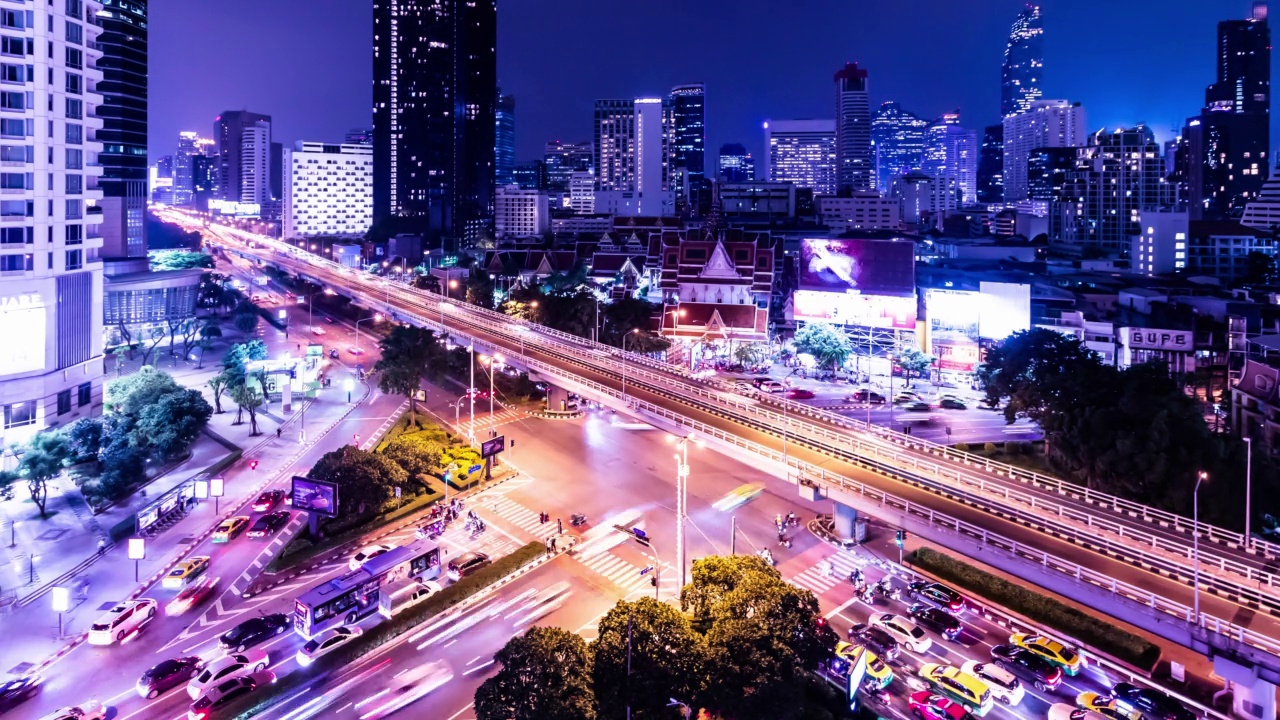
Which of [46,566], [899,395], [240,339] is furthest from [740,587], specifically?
[240,339]

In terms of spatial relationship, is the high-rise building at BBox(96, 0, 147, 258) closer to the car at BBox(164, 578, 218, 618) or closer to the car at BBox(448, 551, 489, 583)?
the car at BBox(164, 578, 218, 618)

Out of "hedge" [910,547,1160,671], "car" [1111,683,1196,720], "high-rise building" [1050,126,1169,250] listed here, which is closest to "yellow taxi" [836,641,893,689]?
"car" [1111,683,1196,720]

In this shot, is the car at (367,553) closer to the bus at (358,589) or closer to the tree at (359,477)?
the bus at (358,589)

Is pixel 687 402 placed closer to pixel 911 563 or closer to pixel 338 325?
pixel 911 563

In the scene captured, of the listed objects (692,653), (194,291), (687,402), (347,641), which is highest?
(194,291)

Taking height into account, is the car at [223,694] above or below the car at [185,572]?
below

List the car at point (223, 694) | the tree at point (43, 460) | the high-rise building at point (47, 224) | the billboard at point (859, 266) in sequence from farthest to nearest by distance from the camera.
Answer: the billboard at point (859, 266)
the high-rise building at point (47, 224)
the tree at point (43, 460)
the car at point (223, 694)

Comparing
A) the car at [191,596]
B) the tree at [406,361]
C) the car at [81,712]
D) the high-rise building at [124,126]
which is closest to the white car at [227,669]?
the car at [81,712]
